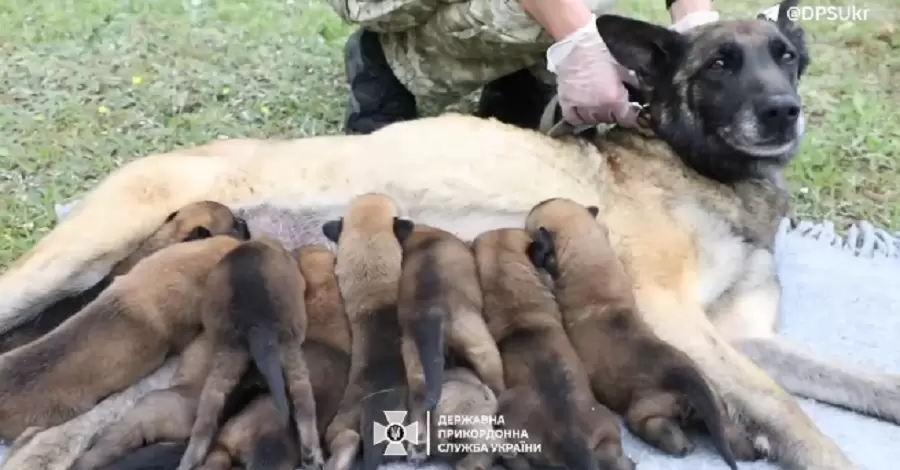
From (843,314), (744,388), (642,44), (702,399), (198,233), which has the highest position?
(642,44)

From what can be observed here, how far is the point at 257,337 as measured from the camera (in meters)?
1.99

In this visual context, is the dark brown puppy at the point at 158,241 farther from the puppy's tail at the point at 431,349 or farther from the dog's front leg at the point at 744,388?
the dog's front leg at the point at 744,388

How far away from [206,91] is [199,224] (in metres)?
2.18

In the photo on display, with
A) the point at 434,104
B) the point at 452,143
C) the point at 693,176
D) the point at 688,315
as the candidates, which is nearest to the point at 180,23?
the point at 434,104

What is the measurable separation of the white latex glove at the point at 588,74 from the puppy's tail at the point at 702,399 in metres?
1.09

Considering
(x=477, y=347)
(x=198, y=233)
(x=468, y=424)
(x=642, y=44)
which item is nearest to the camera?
(x=468, y=424)

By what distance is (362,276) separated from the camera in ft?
7.58

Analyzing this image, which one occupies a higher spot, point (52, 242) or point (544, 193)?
point (52, 242)

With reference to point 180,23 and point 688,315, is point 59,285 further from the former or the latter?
point 180,23

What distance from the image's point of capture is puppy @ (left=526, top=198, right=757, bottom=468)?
1994mm

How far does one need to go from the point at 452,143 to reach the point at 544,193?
32 cm

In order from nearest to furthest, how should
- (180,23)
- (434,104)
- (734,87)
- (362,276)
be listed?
(362,276) < (734,87) < (434,104) < (180,23)

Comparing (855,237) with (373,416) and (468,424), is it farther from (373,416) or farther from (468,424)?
(373,416)

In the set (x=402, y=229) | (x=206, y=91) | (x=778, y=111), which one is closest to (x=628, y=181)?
(x=778, y=111)
